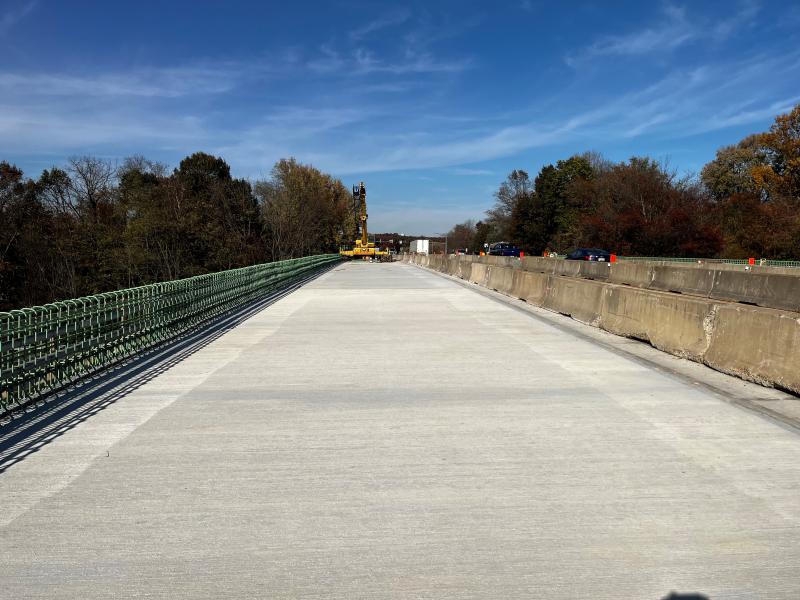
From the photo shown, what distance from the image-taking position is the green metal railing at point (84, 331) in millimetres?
6621

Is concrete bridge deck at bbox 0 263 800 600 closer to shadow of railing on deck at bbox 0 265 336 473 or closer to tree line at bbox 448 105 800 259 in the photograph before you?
shadow of railing on deck at bbox 0 265 336 473

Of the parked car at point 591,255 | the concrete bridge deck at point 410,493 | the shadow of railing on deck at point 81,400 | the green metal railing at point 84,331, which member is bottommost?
A: the shadow of railing on deck at point 81,400

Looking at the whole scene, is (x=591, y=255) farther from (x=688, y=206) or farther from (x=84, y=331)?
(x=84, y=331)

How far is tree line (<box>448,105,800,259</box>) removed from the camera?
143ft

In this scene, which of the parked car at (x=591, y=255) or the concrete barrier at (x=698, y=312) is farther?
the parked car at (x=591, y=255)

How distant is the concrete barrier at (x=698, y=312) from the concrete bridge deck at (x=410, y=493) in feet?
1.61

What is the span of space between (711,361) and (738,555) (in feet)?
19.2

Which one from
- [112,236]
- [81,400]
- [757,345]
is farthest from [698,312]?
[112,236]

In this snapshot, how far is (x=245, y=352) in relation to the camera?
1051 cm

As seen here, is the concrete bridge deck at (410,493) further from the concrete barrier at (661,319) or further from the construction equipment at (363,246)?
the construction equipment at (363,246)

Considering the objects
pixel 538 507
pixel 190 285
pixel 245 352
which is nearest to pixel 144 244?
pixel 190 285

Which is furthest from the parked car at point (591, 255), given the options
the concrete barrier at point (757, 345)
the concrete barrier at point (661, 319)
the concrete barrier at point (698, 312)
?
the concrete barrier at point (757, 345)

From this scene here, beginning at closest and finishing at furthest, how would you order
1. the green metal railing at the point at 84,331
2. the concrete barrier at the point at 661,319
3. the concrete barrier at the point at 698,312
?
1. the green metal railing at the point at 84,331
2. the concrete barrier at the point at 698,312
3. the concrete barrier at the point at 661,319

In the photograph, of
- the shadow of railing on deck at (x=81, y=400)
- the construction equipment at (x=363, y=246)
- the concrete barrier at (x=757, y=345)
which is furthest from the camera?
the construction equipment at (x=363, y=246)
